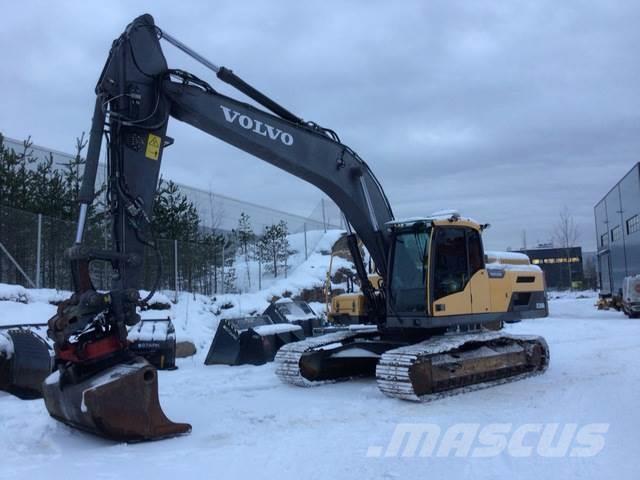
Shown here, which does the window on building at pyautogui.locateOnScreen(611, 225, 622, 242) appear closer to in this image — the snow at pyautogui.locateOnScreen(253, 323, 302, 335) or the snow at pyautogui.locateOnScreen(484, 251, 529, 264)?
the snow at pyautogui.locateOnScreen(484, 251, 529, 264)

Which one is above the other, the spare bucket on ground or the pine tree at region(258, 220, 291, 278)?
the pine tree at region(258, 220, 291, 278)

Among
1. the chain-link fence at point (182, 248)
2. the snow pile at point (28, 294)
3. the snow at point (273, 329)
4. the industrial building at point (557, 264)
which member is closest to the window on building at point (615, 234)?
the chain-link fence at point (182, 248)

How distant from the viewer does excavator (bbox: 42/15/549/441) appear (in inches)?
225

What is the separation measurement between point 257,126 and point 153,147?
5.08ft

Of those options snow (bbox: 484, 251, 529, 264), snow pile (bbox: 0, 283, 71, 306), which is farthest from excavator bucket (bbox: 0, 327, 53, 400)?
snow (bbox: 484, 251, 529, 264)

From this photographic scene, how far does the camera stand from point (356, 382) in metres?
9.52

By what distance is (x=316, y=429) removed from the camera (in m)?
6.27

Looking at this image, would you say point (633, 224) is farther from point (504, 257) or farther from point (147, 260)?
point (147, 260)

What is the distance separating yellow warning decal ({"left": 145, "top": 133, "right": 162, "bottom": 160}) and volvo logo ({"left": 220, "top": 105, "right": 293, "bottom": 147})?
1.04 m

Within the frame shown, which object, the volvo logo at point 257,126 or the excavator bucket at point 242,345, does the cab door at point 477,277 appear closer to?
the volvo logo at point 257,126

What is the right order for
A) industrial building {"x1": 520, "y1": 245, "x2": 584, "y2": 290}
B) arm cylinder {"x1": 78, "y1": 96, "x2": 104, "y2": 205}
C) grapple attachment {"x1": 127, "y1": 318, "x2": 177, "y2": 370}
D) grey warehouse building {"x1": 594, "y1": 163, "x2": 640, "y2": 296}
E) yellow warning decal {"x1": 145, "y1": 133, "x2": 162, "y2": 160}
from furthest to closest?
1. industrial building {"x1": 520, "y1": 245, "x2": 584, "y2": 290}
2. grey warehouse building {"x1": 594, "y1": 163, "x2": 640, "y2": 296}
3. grapple attachment {"x1": 127, "y1": 318, "x2": 177, "y2": 370}
4. yellow warning decal {"x1": 145, "y1": 133, "x2": 162, "y2": 160}
5. arm cylinder {"x1": 78, "y1": 96, "x2": 104, "y2": 205}

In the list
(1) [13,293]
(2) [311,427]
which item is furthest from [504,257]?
(1) [13,293]

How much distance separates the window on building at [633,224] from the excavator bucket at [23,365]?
3049 centimetres

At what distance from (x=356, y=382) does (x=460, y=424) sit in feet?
10.6
